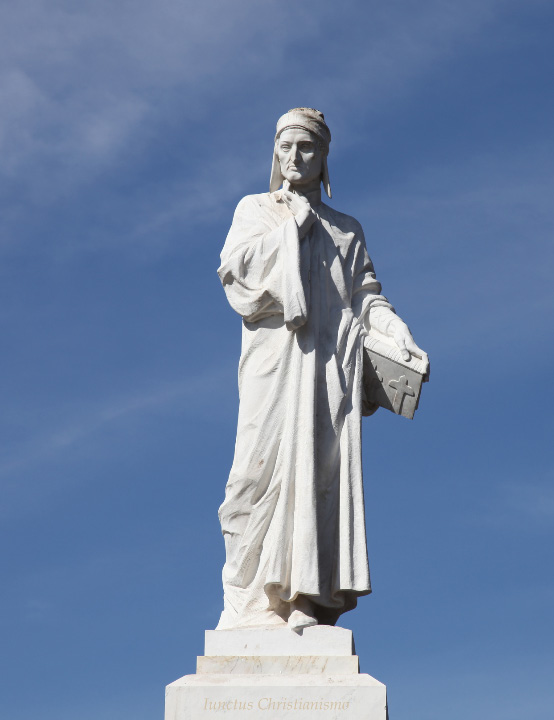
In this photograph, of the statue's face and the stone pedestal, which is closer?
the stone pedestal

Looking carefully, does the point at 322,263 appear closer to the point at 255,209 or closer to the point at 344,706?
the point at 255,209

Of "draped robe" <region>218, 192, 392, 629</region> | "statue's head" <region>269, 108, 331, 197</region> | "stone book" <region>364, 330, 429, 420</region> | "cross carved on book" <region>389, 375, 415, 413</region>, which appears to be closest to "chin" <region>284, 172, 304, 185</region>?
"statue's head" <region>269, 108, 331, 197</region>

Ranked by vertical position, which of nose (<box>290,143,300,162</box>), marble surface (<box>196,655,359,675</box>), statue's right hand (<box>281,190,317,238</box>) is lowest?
marble surface (<box>196,655,359,675</box>)

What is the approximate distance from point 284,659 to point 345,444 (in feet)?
6.87

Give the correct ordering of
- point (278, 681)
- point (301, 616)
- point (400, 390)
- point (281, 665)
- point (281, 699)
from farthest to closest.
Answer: point (400, 390) < point (301, 616) < point (281, 665) < point (278, 681) < point (281, 699)

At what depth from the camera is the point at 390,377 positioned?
1407 centimetres

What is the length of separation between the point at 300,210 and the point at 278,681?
181 inches

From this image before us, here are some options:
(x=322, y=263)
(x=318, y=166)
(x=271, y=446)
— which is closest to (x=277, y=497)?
(x=271, y=446)

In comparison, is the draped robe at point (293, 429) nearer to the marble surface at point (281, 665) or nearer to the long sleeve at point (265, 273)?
the long sleeve at point (265, 273)

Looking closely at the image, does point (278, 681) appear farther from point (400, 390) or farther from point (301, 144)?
point (301, 144)

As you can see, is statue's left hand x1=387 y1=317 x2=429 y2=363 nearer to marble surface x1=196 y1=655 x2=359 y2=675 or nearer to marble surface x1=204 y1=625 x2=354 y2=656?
marble surface x1=204 y1=625 x2=354 y2=656

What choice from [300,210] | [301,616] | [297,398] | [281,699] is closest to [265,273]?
[300,210]

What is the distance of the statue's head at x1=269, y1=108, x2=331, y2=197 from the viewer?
14633 millimetres

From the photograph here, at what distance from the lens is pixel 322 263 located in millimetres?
14430
